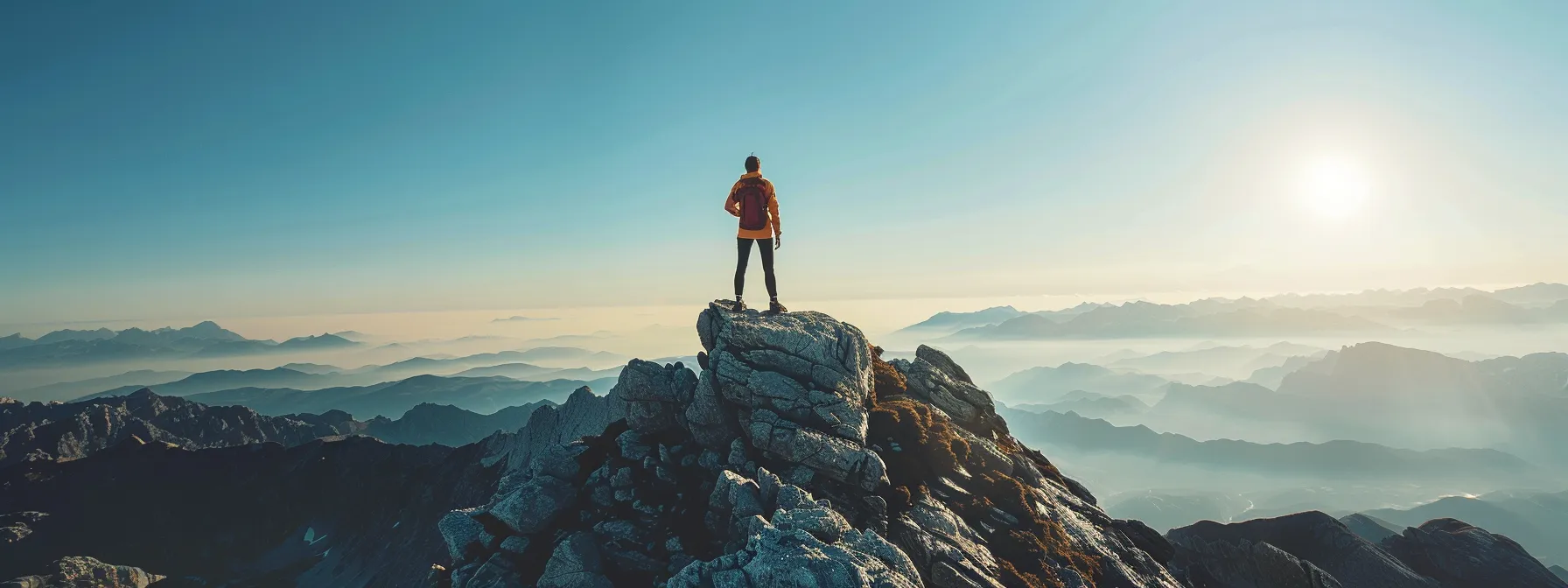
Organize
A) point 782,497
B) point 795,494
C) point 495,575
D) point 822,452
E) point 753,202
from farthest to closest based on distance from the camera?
point 753,202
point 822,452
point 495,575
point 795,494
point 782,497

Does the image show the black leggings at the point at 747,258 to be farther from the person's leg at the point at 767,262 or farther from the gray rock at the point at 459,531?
the gray rock at the point at 459,531

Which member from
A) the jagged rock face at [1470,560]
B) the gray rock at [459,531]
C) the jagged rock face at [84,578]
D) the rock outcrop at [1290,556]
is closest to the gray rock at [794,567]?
the gray rock at [459,531]

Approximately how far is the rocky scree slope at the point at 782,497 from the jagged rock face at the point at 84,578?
18521 centimetres

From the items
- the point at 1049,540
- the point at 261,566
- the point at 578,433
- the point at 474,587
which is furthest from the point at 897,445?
the point at 261,566

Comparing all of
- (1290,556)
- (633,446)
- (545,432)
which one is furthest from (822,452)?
(545,432)

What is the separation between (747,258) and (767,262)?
1.23 m

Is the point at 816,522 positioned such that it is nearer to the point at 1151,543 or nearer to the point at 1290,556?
the point at 1151,543

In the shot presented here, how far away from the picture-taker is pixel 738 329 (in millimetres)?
31375

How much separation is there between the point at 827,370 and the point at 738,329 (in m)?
5.30

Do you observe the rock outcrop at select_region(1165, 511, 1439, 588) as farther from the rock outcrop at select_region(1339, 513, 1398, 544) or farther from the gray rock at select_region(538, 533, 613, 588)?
the rock outcrop at select_region(1339, 513, 1398, 544)

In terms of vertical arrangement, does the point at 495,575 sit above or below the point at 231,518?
above

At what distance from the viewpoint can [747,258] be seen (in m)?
31.0

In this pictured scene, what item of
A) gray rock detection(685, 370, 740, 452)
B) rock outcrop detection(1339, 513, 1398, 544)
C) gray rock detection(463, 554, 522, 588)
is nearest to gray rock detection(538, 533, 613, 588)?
gray rock detection(463, 554, 522, 588)

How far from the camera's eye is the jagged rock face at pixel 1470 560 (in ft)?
225
